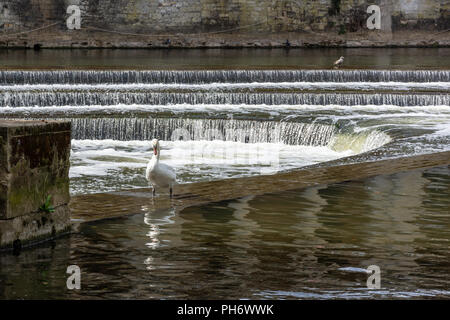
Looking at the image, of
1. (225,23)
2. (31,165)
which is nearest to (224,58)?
(225,23)

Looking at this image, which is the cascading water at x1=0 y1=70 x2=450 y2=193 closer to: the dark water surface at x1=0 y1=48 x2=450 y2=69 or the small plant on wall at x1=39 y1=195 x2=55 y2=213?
the dark water surface at x1=0 y1=48 x2=450 y2=69

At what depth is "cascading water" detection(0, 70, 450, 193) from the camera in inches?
599

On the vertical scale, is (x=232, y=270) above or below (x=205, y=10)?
below

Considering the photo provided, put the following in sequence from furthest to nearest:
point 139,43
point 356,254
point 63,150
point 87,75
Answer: point 139,43, point 87,75, point 63,150, point 356,254

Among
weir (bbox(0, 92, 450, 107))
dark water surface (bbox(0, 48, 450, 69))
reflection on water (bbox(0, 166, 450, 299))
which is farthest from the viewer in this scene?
dark water surface (bbox(0, 48, 450, 69))

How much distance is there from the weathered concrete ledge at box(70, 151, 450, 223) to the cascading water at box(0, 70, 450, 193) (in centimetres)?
127

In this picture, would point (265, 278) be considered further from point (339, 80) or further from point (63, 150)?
point (339, 80)

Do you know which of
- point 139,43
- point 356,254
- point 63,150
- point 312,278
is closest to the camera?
point 312,278

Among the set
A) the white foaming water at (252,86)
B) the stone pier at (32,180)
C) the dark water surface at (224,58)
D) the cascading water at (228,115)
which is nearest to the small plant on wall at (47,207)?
the stone pier at (32,180)

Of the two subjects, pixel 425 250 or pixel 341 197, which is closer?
pixel 425 250

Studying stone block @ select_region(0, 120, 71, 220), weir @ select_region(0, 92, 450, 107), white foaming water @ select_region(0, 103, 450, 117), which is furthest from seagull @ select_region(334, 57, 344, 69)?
stone block @ select_region(0, 120, 71, 220)

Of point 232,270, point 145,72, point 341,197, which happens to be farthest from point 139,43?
point 232,270
